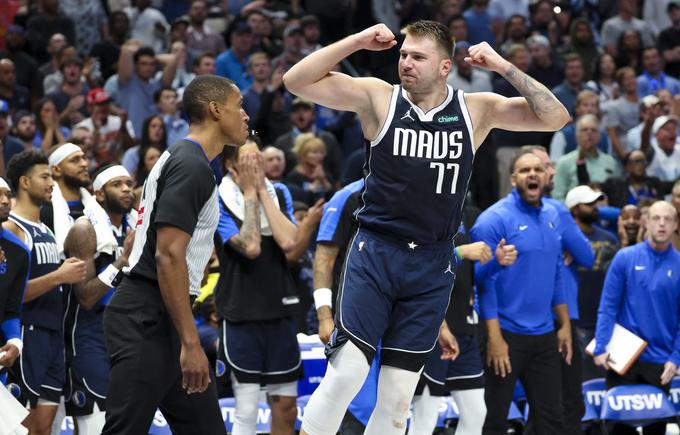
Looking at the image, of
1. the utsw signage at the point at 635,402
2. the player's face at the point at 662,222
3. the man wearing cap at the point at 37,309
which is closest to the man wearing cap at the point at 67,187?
the man wearing cap at the point at 37,309

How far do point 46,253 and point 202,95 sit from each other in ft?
8.43

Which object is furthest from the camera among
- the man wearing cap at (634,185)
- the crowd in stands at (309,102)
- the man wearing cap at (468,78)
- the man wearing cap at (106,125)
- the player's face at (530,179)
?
→ the man wearing cap at (468,78)

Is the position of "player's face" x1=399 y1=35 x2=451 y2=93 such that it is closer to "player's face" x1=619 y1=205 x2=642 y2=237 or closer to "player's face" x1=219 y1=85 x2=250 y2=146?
"player's face" x1=219 y1=85 x2=250 y2=146

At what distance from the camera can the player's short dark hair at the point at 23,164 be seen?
25.3 feet

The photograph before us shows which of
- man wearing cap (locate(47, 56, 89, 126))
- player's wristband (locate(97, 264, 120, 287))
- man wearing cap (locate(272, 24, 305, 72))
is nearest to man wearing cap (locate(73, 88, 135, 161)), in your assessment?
man wearing cap (locate(47, 56, 89, 126))

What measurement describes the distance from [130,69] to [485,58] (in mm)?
9293

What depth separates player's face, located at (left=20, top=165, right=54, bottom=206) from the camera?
7656 mm

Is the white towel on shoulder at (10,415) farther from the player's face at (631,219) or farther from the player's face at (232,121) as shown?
the player's face at (631,219)

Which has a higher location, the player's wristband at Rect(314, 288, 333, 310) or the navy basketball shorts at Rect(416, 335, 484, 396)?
the player's wristband at Rect(314, 288, 333, 310)

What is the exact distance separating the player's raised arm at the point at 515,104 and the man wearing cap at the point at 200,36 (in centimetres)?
1045

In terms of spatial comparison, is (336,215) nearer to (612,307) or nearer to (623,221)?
(612,307)

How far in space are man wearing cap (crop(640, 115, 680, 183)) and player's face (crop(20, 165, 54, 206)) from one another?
8.23 m

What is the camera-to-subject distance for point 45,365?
7574 millimetres

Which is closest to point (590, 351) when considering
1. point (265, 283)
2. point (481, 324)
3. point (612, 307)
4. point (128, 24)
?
point (612, 307)
